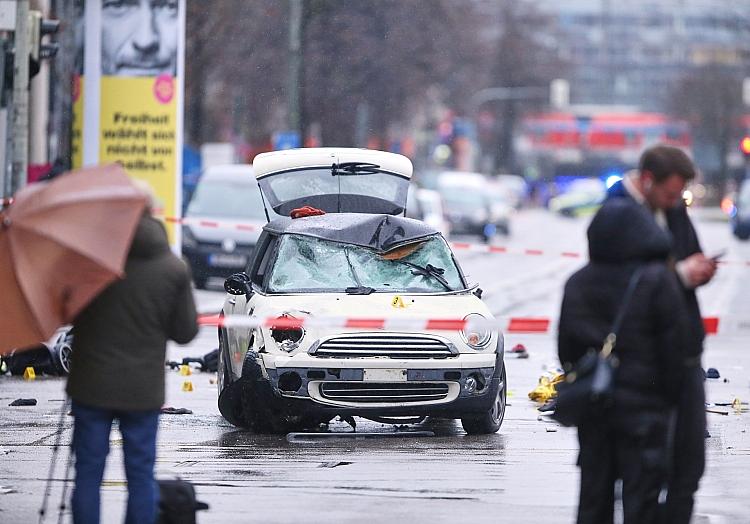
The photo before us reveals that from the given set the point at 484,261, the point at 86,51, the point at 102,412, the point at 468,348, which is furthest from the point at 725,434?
the point at 484,261

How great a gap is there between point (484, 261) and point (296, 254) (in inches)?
1181

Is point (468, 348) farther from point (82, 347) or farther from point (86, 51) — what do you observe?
point (86, 51)

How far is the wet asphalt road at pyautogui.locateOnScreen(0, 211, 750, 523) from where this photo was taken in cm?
908

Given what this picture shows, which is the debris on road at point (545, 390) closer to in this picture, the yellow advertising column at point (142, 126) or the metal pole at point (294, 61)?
the yellow advertising column at point (142, 126)

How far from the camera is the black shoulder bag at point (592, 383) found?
6.88 meters

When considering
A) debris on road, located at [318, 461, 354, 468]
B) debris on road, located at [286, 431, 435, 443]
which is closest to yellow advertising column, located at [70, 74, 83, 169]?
debris on road, located at [286, 431, 435, 443]

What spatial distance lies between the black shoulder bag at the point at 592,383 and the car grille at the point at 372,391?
446cm

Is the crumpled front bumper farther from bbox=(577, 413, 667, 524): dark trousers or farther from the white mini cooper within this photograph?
bbox=(577, 413, 667, 524): dark trousers

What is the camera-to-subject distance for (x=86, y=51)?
25.9 meters

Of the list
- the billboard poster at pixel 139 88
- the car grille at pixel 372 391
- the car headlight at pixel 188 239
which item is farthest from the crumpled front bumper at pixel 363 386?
the car headlight at pixel 188 239

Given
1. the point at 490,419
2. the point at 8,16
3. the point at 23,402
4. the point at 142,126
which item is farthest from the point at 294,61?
the point at 490,419

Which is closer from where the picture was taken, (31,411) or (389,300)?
(389,300)

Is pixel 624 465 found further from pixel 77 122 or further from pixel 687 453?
pixel 77 122

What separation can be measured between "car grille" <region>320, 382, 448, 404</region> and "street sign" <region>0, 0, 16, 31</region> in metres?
10.2
